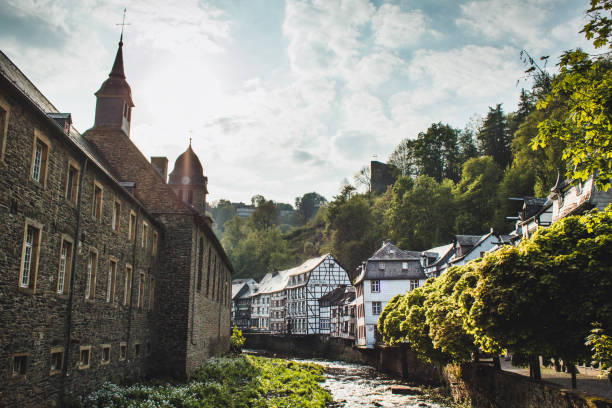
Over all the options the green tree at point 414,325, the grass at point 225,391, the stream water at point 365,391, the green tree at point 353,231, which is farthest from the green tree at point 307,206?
the grass at point 225,391

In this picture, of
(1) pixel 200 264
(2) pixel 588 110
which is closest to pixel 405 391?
(1) pixel 200 264

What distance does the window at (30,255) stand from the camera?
11.9 metres

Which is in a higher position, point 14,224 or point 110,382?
point 14,224

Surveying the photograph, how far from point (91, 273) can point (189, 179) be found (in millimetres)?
20762

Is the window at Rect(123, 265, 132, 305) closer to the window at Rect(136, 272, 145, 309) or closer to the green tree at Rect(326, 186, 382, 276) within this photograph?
the window at Rect(136, 272, 145, 309)

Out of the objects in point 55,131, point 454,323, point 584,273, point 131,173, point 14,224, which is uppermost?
point 131,173

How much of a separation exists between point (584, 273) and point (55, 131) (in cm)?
1456

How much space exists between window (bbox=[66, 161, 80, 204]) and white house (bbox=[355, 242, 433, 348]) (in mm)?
36644

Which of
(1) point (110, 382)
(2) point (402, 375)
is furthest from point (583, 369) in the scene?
→ (1) point (110, 382)

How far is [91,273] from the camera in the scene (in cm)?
1630

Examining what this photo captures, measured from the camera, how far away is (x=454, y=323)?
21.0 m

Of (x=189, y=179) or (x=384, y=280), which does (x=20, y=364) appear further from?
(x=384, y=280)

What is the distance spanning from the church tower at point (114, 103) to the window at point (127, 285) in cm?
991

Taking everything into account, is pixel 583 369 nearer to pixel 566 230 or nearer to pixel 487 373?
pixel 487 373
